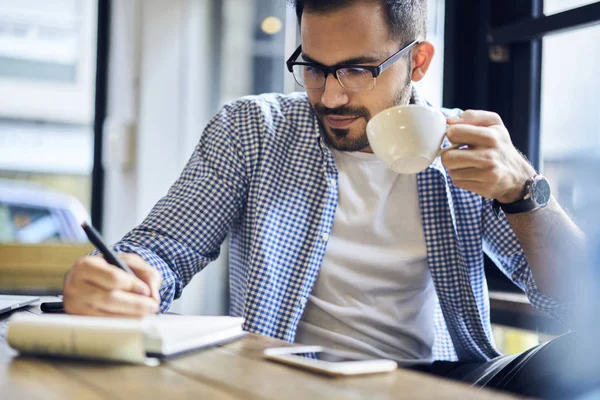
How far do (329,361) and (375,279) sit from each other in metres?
0.72

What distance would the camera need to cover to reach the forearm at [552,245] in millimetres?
1224

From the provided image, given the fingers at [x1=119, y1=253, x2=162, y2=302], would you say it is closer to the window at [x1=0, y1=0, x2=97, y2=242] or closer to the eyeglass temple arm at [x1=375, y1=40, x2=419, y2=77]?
the eyeglass temple arm at [x1=375, y1=40, x2=419, y2=77]

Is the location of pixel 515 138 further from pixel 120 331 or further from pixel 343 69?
pixel 120 331

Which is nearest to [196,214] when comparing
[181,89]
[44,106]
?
[181,89]

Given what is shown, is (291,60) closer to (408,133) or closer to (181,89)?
(408,133)

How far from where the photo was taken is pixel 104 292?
810mm

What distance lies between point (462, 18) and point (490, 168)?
105 cm

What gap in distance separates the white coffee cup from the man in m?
0.34

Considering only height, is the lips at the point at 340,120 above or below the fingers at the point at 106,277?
above

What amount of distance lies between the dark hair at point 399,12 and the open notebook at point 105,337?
31.9 inches

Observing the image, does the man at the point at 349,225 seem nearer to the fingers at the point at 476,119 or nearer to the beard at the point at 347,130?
the beard at the point at 347,130

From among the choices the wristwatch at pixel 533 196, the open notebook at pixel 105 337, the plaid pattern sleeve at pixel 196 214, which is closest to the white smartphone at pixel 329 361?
the open notebook at pixel 105 337

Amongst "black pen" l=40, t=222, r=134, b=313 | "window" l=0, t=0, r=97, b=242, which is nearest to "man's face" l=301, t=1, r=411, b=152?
"black pen" l=40, t=222, r=134, b=313

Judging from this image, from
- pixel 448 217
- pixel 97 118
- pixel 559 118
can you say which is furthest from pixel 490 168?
pixel 97 118
